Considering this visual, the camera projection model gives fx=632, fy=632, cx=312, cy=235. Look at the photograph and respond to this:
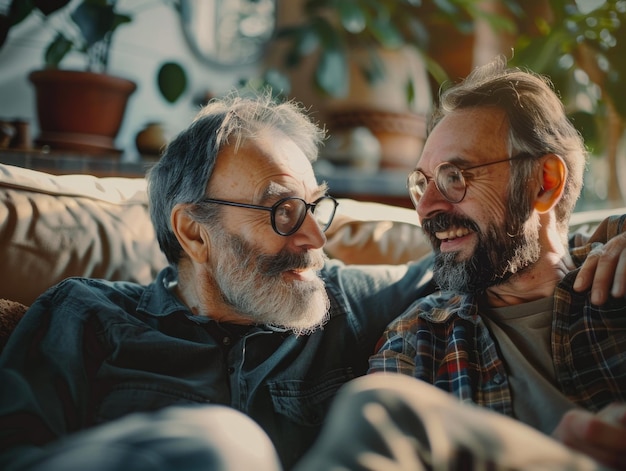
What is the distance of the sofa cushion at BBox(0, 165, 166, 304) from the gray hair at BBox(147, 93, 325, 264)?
0.08 metres

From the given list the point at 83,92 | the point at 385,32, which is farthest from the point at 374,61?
the point at 83,92

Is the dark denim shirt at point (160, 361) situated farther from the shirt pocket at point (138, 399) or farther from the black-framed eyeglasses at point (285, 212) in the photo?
the black-framed eyeglasses at point (285, 212)

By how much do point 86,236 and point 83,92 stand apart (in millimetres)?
1176

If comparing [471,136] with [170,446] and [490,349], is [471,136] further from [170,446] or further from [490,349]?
[170,446]

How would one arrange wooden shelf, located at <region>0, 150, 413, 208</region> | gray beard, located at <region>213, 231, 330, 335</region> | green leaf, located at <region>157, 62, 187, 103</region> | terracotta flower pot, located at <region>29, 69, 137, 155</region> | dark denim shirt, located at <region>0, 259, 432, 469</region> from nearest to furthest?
dark denim shirt, located at <region>0, 259, 432, 469</region>
gray beard, located at <region>213, 231, 330, 335</region>
wooden shelf, located at <region>0, 150, 413, 208</region>
terracotta flower pot, located at <region>29, 69, 137, 155</region>
green leaf, located at <region>157, 62, 187, 103</region>

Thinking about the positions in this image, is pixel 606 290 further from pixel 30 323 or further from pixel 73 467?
pixel 30 323

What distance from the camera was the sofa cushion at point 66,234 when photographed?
1.41 meters

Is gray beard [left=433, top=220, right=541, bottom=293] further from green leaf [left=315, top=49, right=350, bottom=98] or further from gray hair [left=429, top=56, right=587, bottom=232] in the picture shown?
green leaf [left=315, top=49, right=350, bottom=98]

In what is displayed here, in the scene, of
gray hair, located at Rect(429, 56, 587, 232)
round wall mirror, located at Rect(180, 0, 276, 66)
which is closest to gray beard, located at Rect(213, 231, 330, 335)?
gray hair, located at Rect(429, 56, 587, 232)

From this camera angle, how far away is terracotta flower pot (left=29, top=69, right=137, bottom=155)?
8.08ft

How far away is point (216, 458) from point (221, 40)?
299 centimetres

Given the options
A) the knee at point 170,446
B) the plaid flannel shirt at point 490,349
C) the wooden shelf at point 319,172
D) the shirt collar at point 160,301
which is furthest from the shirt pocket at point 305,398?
the wooden shelf at point 319,172

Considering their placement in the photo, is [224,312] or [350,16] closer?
[224,312]

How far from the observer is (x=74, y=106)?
2.49 metres
